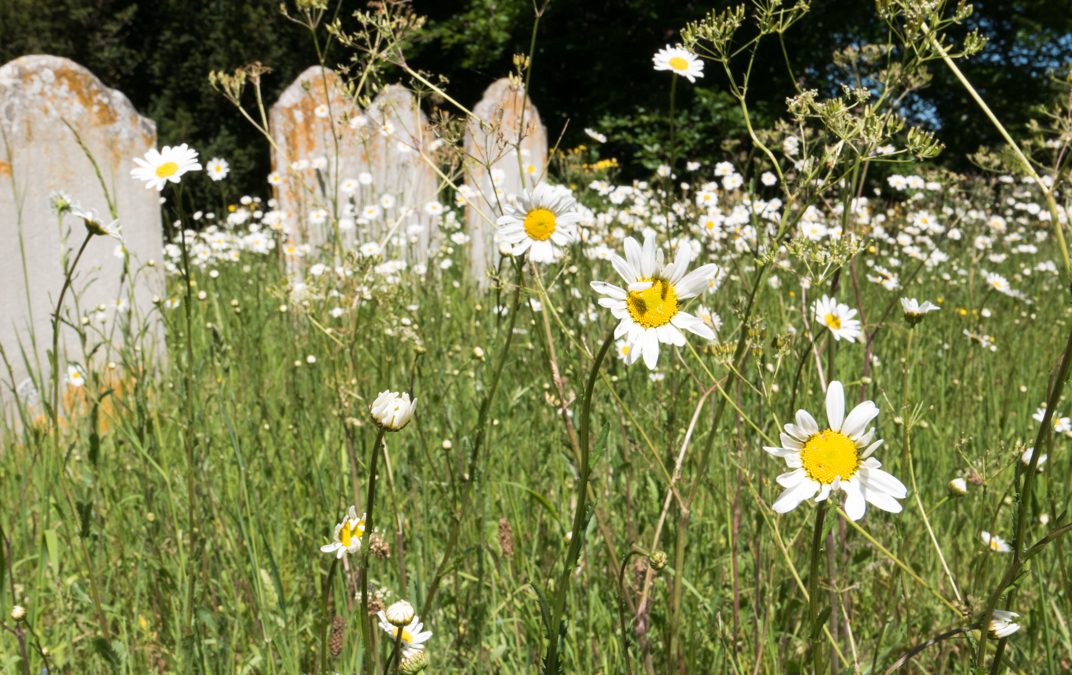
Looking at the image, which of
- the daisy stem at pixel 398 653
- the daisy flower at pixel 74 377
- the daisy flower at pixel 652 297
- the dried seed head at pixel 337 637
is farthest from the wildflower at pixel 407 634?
the daisy flower at pixel 74 377

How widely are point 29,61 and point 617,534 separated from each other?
9.61 feet

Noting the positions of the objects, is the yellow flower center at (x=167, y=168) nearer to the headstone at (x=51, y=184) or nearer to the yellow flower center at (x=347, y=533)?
the yellow flower center at (x=347, y=533)

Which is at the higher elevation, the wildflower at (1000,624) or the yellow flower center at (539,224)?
the yellow flower center at (539,224)

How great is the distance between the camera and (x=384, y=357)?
1.98 m

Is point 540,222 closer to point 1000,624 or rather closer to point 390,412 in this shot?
point 390,412

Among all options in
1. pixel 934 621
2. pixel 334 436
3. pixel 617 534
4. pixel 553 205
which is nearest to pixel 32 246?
pixel 334 436

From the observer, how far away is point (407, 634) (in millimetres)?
994

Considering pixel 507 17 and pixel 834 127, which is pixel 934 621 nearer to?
pixel 834 127

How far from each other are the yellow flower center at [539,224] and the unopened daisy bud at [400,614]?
1.45 ft

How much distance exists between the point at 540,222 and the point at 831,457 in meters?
0.43

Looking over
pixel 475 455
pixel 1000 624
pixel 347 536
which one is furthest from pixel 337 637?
pixel 1000 624

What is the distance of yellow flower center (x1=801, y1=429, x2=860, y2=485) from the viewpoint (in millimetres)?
864

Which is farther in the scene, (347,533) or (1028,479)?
(347,533)

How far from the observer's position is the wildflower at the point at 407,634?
3.05 ft
